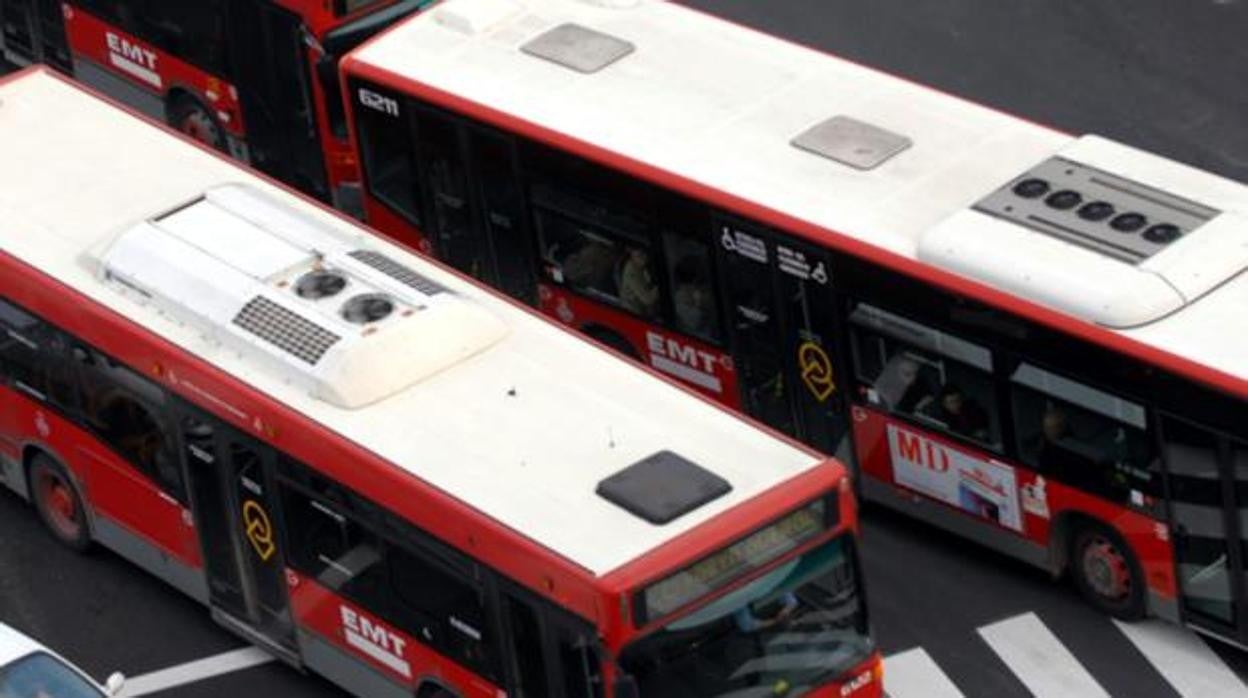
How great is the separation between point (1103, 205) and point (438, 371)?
5640 millimetres

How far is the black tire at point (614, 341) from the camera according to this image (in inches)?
1139

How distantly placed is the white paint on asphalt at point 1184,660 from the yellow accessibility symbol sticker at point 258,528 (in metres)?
6.92

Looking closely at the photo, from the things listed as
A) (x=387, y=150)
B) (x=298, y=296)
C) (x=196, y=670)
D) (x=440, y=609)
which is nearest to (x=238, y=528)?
(x=196, y=670)

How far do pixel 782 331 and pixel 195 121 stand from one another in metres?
9.08

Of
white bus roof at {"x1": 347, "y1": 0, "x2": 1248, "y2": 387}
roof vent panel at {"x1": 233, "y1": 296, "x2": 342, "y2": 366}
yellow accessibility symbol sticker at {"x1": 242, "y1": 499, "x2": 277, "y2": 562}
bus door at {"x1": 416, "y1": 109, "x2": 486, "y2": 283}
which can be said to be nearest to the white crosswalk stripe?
white bus roof at {"x1": 347, "y1": 0, "x2": 1248, "y2": 387}

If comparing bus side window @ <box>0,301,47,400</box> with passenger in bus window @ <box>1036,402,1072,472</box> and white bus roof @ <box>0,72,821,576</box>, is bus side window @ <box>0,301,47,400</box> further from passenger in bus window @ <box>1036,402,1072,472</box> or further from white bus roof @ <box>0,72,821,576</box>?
passenger in bus window @ <box>1036,402,1072,472</box>

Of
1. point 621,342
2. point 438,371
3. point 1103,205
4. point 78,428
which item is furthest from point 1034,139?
point 78,428

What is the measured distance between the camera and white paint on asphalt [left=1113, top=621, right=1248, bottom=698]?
25.5 m

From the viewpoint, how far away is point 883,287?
2623 centimetres

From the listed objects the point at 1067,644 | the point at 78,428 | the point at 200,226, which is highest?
the point at 200,226

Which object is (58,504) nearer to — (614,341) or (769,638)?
(614,341)

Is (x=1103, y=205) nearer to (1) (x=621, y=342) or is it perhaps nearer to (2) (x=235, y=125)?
(1) (x=621, y=342)

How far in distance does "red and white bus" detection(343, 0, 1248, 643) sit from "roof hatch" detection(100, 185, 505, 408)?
316cm

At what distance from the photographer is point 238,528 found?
25328 mm
